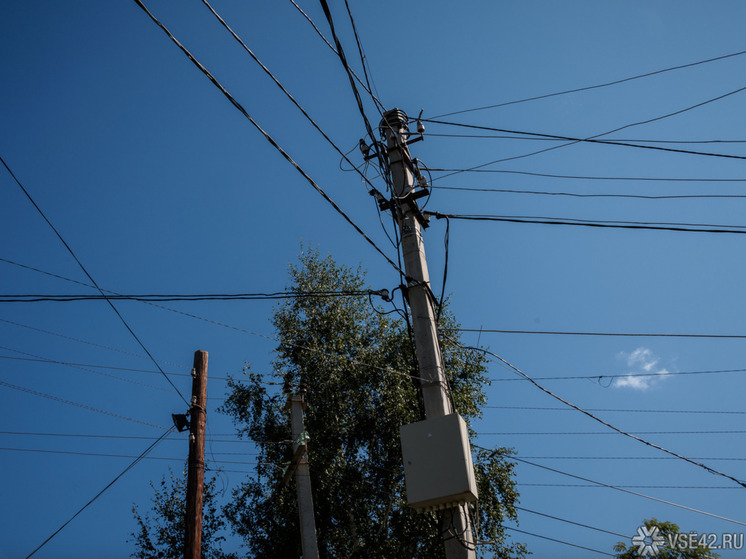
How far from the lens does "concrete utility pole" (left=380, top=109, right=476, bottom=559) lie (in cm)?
560

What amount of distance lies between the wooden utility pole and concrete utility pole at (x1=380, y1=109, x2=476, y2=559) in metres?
3.57

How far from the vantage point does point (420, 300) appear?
6.84 metres

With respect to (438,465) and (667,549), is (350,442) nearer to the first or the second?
(438,465)

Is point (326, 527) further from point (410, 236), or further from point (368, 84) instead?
point (368, 84)

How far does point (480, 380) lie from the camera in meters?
17.3

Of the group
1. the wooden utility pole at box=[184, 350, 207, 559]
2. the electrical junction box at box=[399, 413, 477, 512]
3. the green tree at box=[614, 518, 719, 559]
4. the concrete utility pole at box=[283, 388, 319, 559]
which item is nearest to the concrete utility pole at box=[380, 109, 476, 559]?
the electrical junction box at box=[399, 413, 477, 512]

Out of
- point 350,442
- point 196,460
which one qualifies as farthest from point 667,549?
point 196,460

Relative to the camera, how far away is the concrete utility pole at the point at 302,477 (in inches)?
373

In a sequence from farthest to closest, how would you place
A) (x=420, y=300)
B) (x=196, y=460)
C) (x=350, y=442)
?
(x=350, y=442), (x=196, y=460), (x=420, y=300)

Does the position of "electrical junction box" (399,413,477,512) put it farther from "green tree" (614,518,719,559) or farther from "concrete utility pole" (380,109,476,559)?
"green tree" (614,518,719,559)

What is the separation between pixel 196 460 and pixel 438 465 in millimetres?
3989

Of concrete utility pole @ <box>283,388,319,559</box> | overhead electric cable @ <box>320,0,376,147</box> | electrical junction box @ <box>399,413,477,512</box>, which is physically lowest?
electrical junction box @ <box>399,413,477,512</box>

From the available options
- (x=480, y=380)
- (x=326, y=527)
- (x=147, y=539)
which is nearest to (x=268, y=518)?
(x=326, y=527)

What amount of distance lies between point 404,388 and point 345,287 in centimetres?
392
